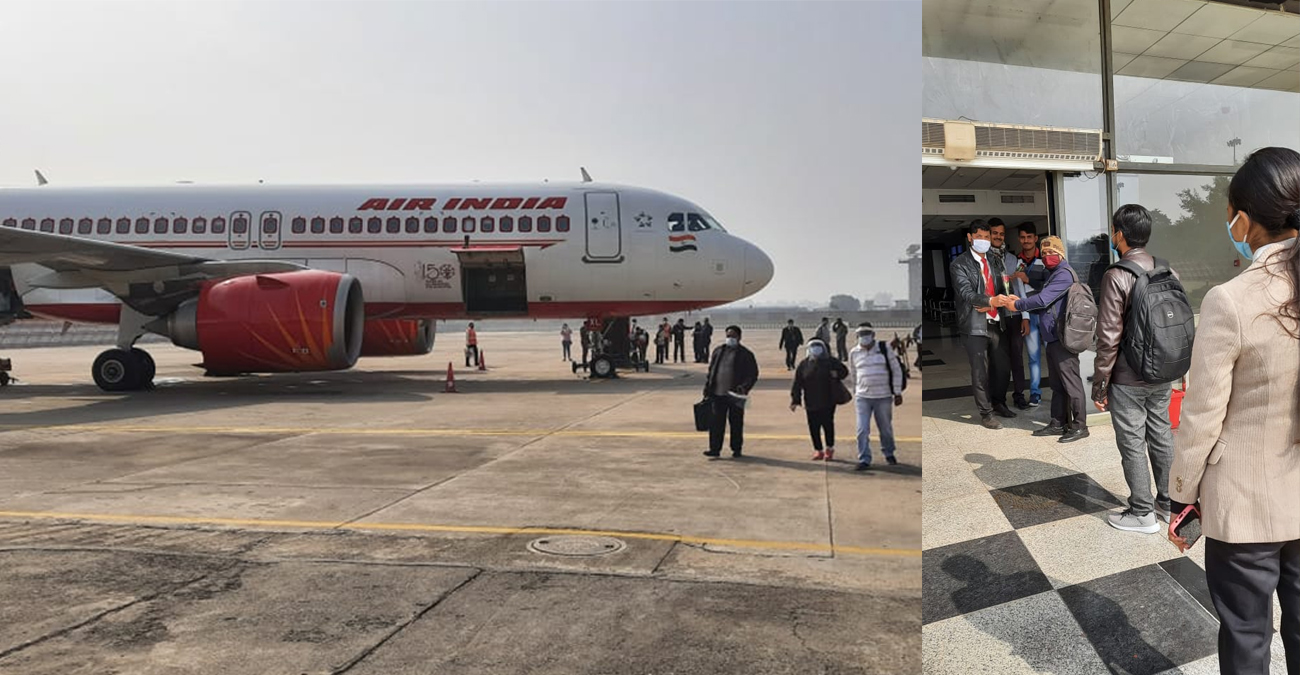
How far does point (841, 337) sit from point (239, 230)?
425 inches

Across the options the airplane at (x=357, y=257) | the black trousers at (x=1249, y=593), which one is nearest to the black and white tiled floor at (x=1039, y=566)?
the black trousers at (x=1249, y=593)

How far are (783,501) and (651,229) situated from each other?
318 inches

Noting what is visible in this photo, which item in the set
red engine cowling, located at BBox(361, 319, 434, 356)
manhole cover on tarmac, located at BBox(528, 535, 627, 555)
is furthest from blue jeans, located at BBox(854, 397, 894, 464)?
red engine cowling, located at BBox(361, 319, 434, 356)

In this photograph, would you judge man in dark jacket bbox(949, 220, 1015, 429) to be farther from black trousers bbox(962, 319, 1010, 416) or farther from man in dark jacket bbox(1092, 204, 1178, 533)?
man in dark jacket bbox(1092, 204, 1178, 533)

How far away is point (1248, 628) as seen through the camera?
150 cm

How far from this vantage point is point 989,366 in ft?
4.53

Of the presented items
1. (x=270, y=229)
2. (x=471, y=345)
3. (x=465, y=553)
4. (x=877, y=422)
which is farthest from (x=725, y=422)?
(x=471, y=345)

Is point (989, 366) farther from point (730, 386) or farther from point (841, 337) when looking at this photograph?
point (730, 386)

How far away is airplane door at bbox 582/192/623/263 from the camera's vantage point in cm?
1133

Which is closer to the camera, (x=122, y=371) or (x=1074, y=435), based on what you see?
(x=1074, y=435)

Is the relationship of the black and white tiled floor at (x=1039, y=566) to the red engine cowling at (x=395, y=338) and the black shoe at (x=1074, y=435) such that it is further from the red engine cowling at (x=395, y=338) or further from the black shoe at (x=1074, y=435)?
the red engine cowling at (x=395, y=338)

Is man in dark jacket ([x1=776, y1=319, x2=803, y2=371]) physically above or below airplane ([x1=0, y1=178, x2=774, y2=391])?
Answer: below

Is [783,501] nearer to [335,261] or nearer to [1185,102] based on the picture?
[1185,102]

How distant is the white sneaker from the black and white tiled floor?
0.08 feet
